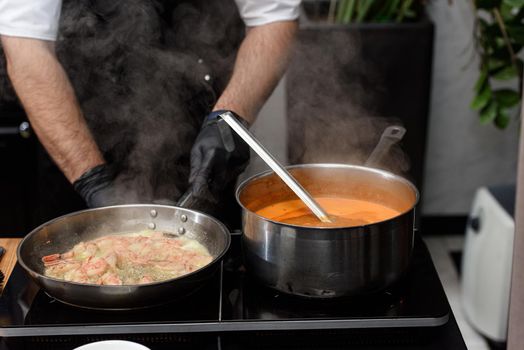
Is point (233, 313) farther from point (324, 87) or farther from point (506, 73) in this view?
point (506, 73)

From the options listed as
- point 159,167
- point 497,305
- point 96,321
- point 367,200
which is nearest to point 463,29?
point 497,305

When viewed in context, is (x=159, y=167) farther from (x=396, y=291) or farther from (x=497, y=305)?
(x=497, y=305)

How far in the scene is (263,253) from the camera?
4.29 ft

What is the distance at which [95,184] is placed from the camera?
6.36 ft

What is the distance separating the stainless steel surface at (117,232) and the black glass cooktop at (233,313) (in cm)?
3

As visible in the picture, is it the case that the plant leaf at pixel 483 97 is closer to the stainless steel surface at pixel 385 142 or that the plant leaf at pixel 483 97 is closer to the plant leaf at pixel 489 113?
the plant leaf at pixel 489 113

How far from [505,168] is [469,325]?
45.7 inches

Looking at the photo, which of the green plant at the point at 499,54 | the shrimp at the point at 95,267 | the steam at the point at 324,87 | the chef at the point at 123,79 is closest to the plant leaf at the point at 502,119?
the green plant at the point at 499,54

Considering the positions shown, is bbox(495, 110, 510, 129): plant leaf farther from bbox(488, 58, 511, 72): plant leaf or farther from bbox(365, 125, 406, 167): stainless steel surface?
bbox(365, 125, 406, 167): stainless steel surface

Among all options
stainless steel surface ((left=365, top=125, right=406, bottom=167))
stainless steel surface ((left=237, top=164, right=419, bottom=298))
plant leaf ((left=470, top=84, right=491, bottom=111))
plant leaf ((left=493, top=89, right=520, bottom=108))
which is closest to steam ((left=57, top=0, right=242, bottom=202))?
stainless steel surface ((left=365, top=125, right=406, bottom=167))

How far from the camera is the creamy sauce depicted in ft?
4.98

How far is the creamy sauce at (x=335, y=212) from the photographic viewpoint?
4.98 ft

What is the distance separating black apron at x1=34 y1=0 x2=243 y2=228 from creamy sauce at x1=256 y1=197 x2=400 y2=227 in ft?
2.39

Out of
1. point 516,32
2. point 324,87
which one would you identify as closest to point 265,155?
point 324,87
